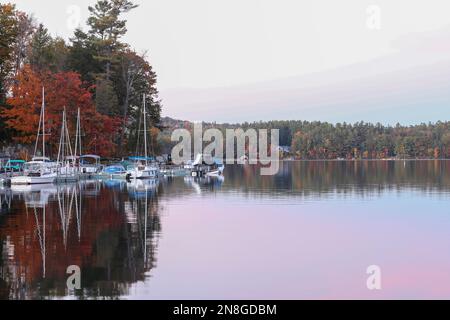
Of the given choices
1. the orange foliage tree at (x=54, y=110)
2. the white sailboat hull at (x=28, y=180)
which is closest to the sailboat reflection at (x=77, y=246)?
the white sailboat hull at (x=28, y=180)

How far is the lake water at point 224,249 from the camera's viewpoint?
17422 mm

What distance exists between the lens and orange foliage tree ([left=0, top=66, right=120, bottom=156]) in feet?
255

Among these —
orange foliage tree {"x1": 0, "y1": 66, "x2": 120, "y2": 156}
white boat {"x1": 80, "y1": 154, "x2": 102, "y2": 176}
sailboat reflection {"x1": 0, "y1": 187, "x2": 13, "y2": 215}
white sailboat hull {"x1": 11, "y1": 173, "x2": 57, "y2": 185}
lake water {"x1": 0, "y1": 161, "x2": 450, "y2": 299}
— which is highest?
orange foliage tree {"x1": 0, "y1": 66, "x2": 120, "y2": 156}

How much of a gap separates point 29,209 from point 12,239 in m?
Result: 13.3

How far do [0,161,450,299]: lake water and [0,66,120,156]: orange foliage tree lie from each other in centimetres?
3689

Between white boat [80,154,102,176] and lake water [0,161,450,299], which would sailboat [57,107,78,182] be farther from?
lake water [0,161,450,299]

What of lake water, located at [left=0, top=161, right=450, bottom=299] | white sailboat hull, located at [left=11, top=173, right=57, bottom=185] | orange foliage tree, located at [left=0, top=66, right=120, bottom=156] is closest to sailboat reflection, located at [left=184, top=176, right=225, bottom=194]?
white sailboat hull, located at [left=11, top=173, right=57, bottom=185]

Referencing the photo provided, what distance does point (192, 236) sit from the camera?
27516 millimetres

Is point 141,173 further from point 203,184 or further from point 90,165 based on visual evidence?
point 90,165

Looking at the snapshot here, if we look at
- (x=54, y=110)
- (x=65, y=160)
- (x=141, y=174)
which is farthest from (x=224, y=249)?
(x=54, y=110)

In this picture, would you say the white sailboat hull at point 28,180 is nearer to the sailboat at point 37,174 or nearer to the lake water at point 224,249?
the sailboat at point 37,174

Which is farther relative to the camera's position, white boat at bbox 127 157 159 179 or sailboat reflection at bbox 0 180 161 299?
white boat at bbox 127 157 159 179

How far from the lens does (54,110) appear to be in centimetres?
8294

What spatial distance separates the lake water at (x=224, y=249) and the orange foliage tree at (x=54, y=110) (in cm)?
3689
